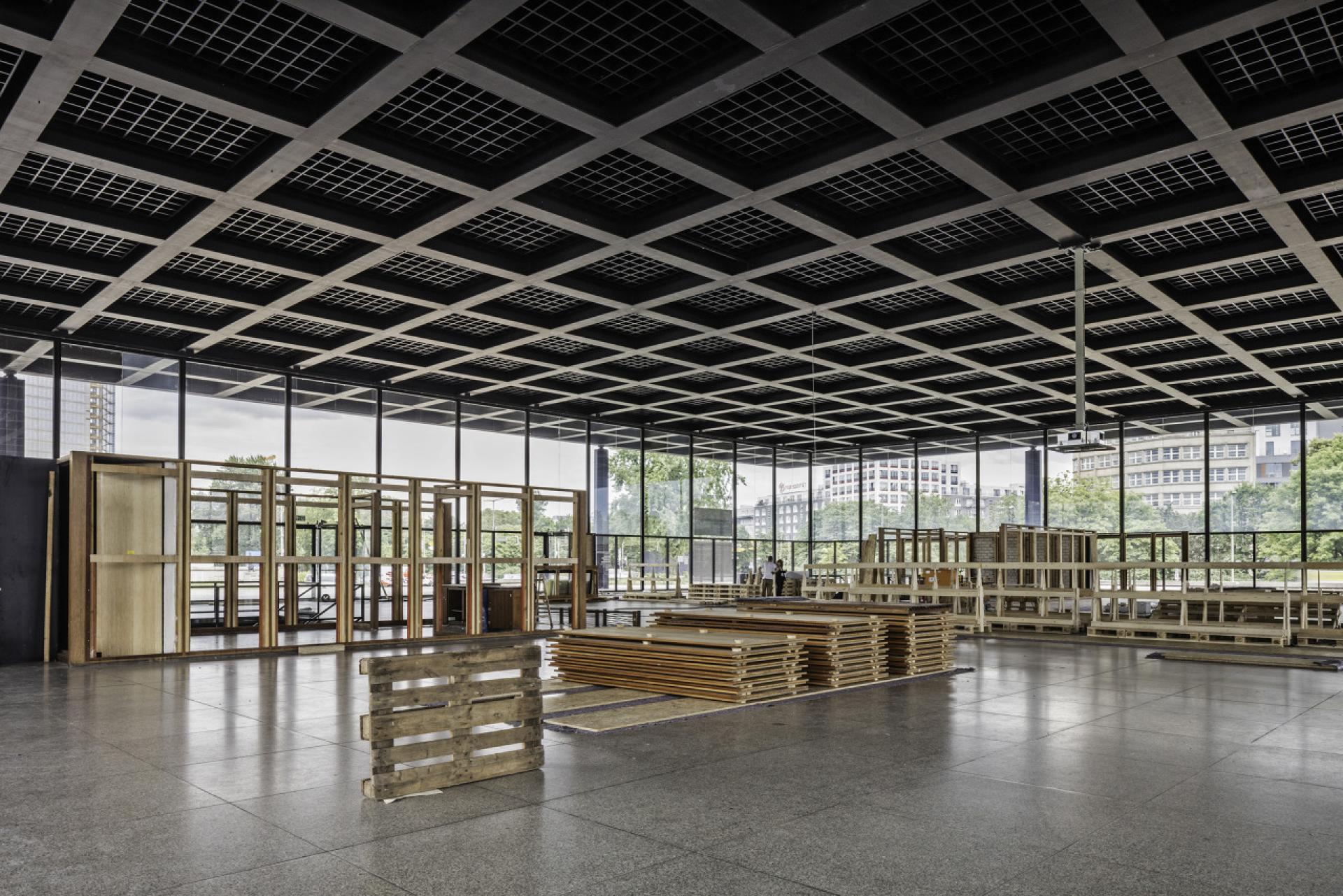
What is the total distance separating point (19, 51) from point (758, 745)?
397 inches

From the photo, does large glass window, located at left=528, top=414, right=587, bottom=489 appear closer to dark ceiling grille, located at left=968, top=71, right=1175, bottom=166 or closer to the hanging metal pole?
the hanging metal pole

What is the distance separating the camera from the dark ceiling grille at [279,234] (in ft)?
47.6

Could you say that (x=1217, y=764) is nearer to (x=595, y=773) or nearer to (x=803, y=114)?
(x=595, y=773)

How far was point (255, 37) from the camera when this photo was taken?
941 centimetres

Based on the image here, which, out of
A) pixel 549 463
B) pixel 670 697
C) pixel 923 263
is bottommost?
pixel 670 697

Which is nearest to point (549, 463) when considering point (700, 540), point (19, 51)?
point (700, 540)

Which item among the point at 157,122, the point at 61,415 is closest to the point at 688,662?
the point at 157,122

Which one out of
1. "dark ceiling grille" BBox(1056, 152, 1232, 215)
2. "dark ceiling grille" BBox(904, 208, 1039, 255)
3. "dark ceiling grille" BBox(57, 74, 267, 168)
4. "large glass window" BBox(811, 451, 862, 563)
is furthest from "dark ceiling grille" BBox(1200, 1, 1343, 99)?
"large glass window" BBox(811, 451, 862, 563)

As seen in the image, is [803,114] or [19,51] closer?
[19,51]

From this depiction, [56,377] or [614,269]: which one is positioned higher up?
[614,269]

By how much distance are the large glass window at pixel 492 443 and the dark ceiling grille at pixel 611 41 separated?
18.5 metres

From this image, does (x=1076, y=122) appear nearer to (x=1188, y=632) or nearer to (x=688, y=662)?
(x=688, y=662)

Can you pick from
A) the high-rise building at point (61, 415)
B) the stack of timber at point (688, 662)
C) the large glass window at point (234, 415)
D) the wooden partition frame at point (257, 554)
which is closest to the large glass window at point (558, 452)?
the wooden partition frame at point (257, 554)

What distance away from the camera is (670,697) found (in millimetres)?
11625
